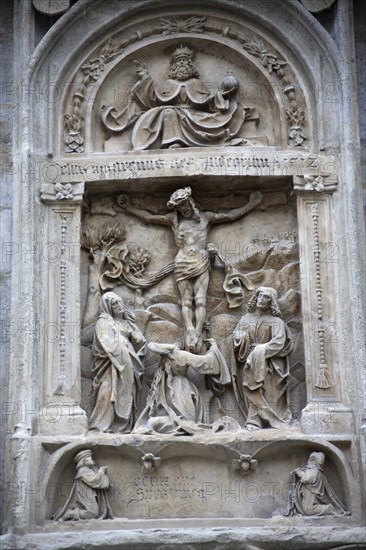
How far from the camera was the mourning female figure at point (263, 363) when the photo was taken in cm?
1046

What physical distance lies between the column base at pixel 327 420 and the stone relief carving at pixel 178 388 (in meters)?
0.71

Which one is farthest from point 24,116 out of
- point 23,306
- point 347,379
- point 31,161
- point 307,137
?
point 347,379

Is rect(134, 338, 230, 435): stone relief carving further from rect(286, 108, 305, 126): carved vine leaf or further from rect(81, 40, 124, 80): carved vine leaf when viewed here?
rect(81, 40, 124, 80): carved vine leaf

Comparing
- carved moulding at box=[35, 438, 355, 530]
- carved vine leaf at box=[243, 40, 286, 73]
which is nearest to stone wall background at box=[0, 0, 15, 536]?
carved moulding at box=[35, 438, 355, 530]

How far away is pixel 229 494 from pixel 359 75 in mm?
3618

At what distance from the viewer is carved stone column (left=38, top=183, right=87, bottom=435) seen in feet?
34.0

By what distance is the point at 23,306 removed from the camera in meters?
10.5

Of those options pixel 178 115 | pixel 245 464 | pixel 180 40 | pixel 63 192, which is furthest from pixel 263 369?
pixel 180 40

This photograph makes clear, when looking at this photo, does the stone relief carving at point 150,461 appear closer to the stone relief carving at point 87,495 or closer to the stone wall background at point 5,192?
the stone relief carving at point 87,495

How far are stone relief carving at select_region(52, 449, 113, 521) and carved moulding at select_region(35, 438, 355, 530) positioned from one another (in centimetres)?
7

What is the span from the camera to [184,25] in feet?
37.4

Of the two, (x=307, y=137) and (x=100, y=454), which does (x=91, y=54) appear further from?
(x=100, y=454)

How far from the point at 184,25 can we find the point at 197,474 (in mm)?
3715

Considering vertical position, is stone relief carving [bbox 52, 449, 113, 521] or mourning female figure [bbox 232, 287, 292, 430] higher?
mourning female figure [bbox 232, 287, 292, 430]
